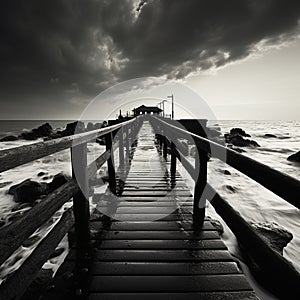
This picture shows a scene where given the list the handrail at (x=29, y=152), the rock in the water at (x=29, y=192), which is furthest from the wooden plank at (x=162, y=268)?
the rock in the water at (x=29, y=192)

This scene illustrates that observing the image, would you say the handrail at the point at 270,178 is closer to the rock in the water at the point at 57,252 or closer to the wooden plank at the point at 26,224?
the wooden plank at the point at 26,224

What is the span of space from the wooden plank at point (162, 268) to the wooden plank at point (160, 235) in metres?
0.46

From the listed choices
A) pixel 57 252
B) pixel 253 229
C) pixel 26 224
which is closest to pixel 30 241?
pixel 57 252

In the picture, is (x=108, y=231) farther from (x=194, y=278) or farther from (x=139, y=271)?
(x=194, y=278)

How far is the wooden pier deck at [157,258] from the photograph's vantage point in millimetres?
Answer: 1884

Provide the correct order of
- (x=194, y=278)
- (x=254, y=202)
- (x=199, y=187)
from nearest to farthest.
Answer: (x=194, y=278) → (x=199, y=187) → (x=254, y=202)

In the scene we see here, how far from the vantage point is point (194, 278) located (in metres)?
2.03

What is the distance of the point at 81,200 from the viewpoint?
2.24 metres

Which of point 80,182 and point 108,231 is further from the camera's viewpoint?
point 108,231

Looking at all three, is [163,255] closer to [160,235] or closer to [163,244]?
[163,244]

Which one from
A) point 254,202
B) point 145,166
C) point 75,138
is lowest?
point 254,202

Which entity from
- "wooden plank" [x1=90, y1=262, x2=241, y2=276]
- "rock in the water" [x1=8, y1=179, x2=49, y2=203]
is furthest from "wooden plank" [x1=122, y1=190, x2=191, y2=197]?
"rock in the water" [x1=8, y1=179, x2=49, y2=203]

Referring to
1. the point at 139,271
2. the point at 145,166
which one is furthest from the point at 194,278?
the point at 145,166

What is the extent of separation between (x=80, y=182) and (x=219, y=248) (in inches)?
70.0
